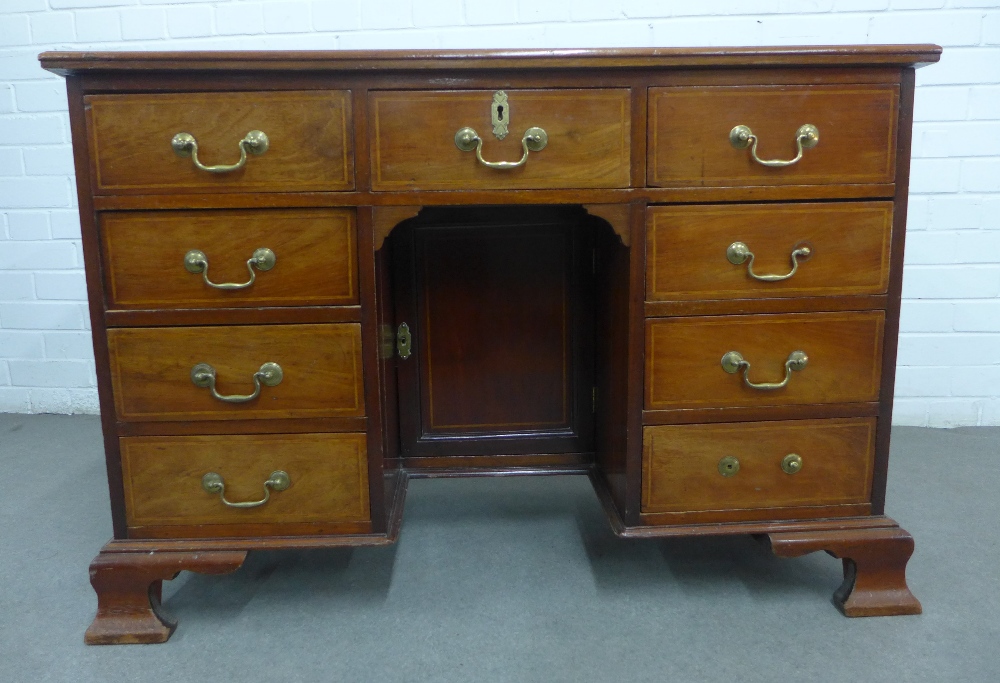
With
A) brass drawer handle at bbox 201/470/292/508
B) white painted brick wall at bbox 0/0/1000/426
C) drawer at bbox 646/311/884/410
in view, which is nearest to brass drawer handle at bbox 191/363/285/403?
brass drawer handle at bbox 201/470/292/508

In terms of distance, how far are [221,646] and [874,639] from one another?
1042 millimetres

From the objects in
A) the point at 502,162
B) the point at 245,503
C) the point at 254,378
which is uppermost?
the point at 502,162

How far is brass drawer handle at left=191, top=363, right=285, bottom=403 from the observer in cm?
118

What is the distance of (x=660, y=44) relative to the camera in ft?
6.55

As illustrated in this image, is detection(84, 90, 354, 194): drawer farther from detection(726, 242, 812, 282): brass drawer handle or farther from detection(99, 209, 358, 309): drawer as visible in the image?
detection(726, 242, 812, 282): brass drawer handle

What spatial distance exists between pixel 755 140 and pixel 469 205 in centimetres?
44

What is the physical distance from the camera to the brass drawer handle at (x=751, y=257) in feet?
3.84

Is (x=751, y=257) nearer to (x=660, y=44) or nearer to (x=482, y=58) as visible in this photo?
(x=482, y=58)

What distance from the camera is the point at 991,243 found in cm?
208

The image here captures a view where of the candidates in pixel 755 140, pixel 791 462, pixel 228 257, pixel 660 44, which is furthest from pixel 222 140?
pixel 660 44

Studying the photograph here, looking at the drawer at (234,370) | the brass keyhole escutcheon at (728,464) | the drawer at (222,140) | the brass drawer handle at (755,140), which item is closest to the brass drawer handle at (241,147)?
the drawer at (222,140)

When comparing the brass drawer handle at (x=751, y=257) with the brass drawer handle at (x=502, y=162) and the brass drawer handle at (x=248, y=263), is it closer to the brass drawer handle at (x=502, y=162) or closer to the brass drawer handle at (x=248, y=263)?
the brass drawer handle at (x=502, y=162)

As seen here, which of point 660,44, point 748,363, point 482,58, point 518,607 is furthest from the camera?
point 660,44

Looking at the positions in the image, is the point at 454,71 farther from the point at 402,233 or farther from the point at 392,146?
the point at 402,233
